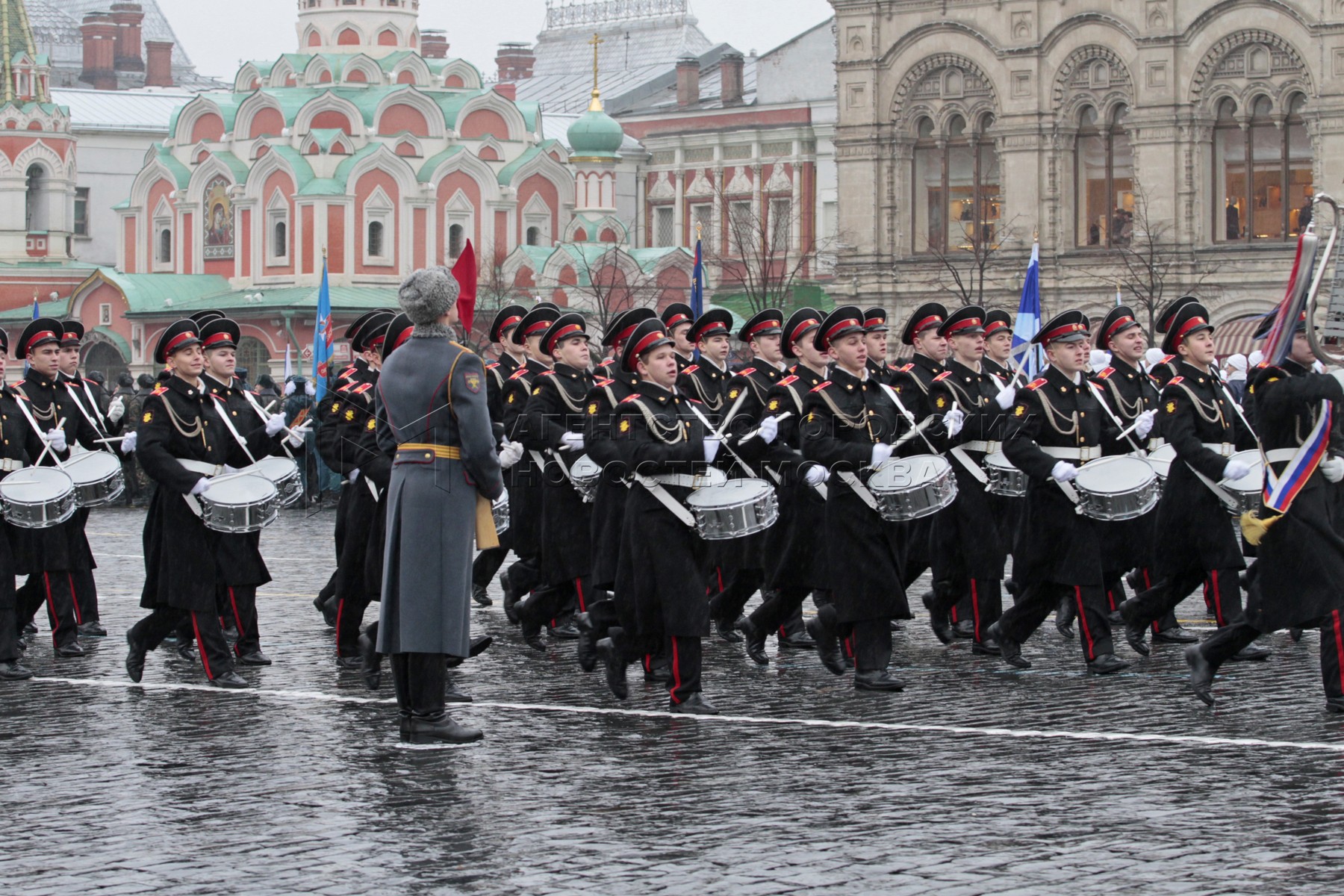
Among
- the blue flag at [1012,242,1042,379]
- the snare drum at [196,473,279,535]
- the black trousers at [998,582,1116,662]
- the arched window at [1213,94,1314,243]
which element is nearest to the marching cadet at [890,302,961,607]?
the black trousers at [998,582,1116,662]

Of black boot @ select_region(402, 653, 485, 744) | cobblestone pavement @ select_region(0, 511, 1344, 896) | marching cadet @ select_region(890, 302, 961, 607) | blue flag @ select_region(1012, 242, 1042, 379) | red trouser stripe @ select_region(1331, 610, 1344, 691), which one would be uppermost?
blue flag @ select_region(1012, 242, 1042, 379)

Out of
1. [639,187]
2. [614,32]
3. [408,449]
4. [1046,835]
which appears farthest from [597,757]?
Answer: [614,32]

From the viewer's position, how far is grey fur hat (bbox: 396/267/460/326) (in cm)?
890

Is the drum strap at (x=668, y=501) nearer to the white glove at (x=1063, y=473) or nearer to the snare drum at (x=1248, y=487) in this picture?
the white glove at (x=1063, y=473)

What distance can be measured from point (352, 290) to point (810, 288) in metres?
13.0

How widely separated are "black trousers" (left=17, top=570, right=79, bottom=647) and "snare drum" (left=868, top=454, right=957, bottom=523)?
15.7ft

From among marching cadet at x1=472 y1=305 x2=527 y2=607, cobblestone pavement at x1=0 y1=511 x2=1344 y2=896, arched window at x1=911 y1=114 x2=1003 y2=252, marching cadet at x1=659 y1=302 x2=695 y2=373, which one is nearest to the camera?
cobblestone pavement at x1=0 y1=511 x2=1344 y2=896

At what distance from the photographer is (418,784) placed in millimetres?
8180

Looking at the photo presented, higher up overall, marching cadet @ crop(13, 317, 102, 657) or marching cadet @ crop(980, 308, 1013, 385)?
marching cadet @ crop(980, 308, 1013, 385)

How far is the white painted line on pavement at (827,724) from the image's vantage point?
29.0 ft

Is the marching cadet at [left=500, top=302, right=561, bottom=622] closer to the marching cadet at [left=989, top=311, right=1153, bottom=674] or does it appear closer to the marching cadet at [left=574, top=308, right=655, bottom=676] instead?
the marching cadet at [left=574, top=308, right=655, bottom=676]

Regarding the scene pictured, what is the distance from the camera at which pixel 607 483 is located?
36.8ft

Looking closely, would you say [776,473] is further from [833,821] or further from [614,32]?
[614,32]

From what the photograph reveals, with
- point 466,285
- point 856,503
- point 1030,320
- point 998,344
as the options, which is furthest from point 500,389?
point 1030,320
